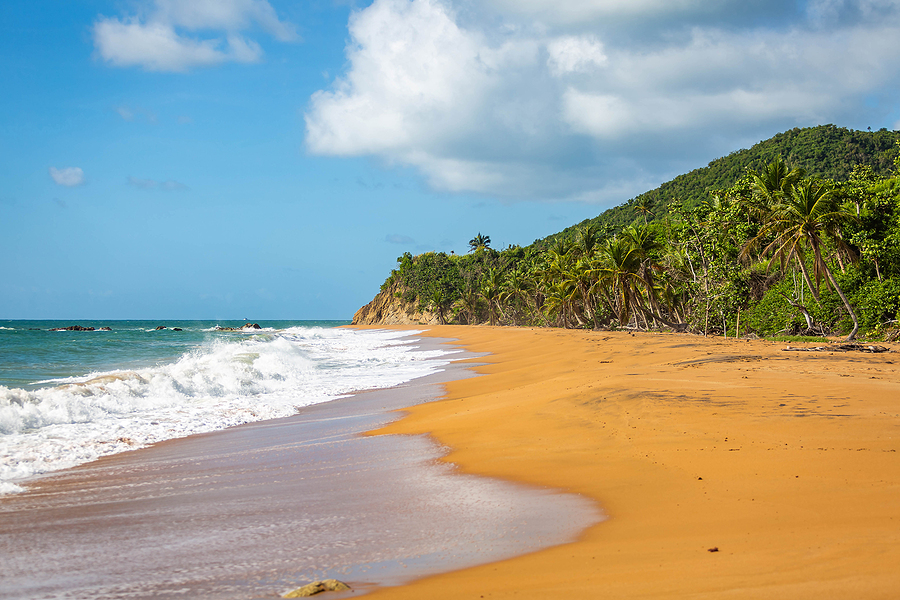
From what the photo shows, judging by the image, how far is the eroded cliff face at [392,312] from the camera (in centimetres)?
10419

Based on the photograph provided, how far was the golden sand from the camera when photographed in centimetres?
322

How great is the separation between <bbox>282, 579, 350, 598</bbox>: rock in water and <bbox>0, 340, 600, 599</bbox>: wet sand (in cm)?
12

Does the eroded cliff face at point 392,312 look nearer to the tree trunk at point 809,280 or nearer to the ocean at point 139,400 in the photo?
the tree trunk at point 809,280

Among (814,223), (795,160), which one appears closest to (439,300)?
(795,160)

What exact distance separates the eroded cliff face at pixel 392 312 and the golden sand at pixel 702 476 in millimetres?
90059

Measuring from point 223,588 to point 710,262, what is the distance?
96.1 ft

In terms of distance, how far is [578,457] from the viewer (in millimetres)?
6320

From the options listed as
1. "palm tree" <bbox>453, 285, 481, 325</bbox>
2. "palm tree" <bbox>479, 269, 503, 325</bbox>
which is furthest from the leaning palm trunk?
"palm tree" <bbox>453, 285, 481, 325</bbox>

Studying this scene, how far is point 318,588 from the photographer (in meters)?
3.39

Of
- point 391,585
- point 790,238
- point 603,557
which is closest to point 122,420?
point 391,585

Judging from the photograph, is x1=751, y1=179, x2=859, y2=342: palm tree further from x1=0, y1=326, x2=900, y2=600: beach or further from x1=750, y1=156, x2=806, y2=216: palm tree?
x1=0, y1=326, x2=900, y2=600: beach

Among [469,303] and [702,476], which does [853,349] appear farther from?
[469,303]

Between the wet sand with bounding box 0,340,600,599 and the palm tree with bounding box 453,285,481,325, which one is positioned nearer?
the wet sand with bounding box 0,340,600,599

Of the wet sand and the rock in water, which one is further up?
the rock in water
